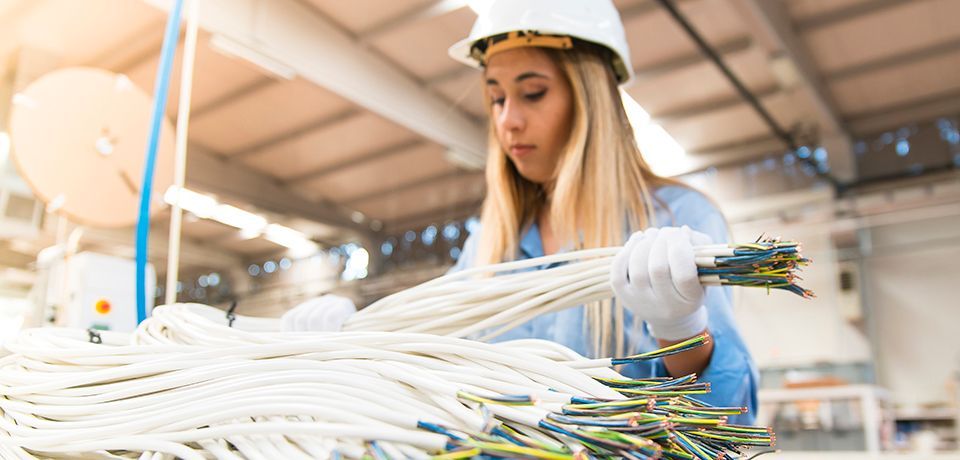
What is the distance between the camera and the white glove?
2.16ft

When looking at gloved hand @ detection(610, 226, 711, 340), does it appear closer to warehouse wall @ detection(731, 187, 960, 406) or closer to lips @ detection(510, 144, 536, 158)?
lips @ detection(510, 144, 536, 158)

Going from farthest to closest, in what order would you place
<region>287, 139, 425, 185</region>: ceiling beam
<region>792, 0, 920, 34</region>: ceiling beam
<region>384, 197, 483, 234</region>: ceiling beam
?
<region>384, 197, 483, 234</region>: ceiling beam → <region>287, 139, 425, 185</region>: ceiling beam → <region>792, 0, 920, 34</region>: ceiling beam

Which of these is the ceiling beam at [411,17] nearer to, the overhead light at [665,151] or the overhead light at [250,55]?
the overhead light at [250,55]

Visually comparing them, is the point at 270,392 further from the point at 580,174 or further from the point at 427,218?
the point at 427,218

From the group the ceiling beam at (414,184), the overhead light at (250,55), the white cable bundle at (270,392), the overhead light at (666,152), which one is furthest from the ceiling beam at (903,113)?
the white cable bundle at (270,392)

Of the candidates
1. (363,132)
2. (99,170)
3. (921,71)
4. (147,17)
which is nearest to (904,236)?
(921,71)

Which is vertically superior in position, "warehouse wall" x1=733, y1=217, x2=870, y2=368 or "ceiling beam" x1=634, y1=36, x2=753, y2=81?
"ceiling beam" x1=634, y1=36, x2=753, y2=81

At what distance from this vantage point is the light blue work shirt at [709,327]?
62 cm

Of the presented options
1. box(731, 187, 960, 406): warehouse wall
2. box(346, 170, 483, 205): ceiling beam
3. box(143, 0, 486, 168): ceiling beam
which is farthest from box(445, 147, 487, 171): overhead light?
box(731, 187, 960, 406): warehouse wall

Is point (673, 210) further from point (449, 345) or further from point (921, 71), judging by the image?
point (921, 71)

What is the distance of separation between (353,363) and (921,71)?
636cm

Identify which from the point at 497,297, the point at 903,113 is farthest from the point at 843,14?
the point at 497,297

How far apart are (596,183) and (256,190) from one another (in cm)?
580

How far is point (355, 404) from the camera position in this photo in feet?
0.99
